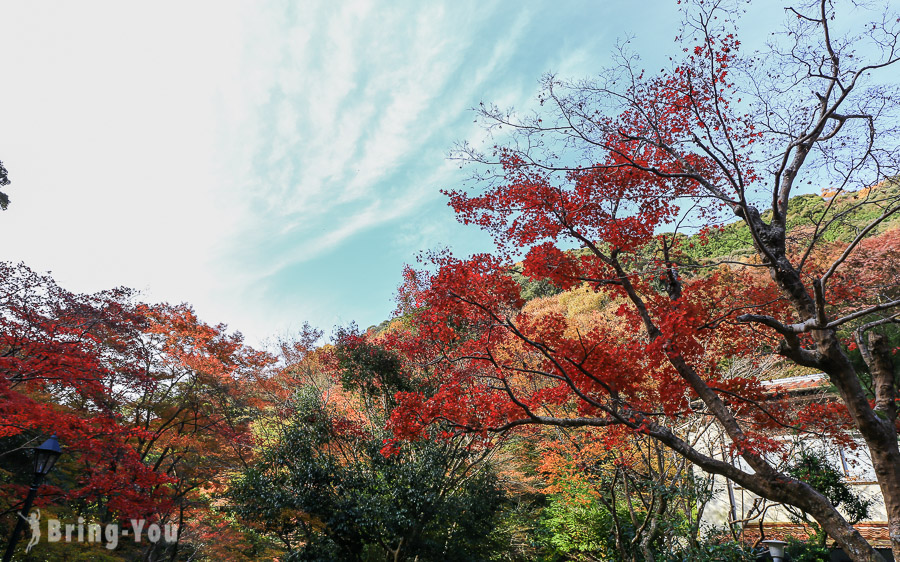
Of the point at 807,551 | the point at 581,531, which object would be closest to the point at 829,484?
the point at 807,551

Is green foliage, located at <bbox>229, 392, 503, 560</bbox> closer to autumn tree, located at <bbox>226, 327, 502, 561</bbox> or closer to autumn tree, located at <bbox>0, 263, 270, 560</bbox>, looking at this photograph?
autumn tree, located at <bbox>226, 327, 502, 561</bbox>

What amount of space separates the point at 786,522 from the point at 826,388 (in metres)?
3.55

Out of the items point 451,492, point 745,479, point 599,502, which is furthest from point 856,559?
point 599,502

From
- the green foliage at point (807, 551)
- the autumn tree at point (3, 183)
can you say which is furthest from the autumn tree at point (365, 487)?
the autumn tree at point (3, 183)

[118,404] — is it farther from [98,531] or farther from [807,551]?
[807,551]

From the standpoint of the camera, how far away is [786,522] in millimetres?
11289

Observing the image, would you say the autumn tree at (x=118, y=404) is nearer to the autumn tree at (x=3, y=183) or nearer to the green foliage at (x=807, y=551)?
the autumn tree at (x=3, y=183)

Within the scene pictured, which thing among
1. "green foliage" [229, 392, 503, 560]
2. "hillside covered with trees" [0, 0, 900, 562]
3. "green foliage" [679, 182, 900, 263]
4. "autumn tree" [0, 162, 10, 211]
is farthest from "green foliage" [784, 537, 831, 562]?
"autumn tree" [0, 162, 10, 211]

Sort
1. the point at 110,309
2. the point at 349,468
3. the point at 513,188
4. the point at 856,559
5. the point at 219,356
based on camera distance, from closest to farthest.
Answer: the point at 856,559 → the point at 513,188 → the point at 349,468 → the point at 110,309 → the point at 219,356

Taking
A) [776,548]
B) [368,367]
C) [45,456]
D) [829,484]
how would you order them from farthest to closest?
1. [368,367]
2. [829,484]
3. [776,548]
4. [45,456]

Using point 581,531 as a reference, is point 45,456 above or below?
above

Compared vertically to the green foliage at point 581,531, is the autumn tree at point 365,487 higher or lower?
higher

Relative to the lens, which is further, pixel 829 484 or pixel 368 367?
pixel 368 367

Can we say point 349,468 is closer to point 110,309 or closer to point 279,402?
point 279,402
